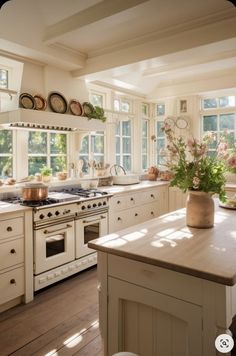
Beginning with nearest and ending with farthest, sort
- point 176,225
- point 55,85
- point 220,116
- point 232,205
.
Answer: point 176,225, point 232,205, point 55,85, point 220,116

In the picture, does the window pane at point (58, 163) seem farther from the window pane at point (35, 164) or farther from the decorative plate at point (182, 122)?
the decorative plate at point (182, 122)

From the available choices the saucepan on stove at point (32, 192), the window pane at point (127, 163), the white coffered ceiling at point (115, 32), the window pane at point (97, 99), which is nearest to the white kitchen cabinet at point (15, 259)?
the saucepan on stove at point (32, 192)

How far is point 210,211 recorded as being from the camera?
1.90 metres

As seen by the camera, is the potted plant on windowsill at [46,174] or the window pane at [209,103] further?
the window pane at [209,103]

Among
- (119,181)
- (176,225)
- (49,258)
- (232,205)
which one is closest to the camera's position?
(176,225)

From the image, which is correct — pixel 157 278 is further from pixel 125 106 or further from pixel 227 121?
pixel 227 121

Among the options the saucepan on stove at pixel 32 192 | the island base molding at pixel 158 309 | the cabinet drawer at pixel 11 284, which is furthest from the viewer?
the saucepan on stove at pixel 32 192

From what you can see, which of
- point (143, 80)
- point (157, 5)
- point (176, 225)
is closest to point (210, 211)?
point (176, 225)

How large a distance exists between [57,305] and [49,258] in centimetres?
47

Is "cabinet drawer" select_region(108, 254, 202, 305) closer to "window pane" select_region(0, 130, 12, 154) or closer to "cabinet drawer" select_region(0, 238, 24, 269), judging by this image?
"cabinet drawer" select_region(0, 238, 24, 269)

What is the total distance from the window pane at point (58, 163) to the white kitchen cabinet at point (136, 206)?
0.94 meters

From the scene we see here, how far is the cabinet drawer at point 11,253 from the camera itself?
253 cm

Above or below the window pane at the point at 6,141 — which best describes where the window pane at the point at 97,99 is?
above

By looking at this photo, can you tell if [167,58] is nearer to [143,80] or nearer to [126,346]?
[143,80]
